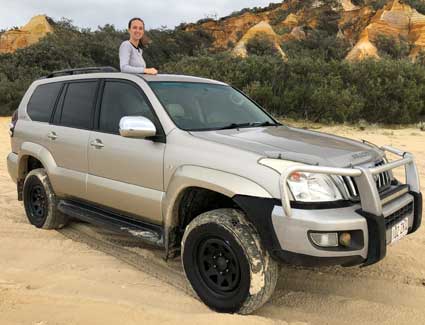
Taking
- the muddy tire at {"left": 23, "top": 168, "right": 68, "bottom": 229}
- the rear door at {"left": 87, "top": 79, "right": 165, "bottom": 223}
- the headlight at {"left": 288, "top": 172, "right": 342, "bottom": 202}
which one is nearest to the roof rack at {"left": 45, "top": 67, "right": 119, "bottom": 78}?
the rear door at {"left": 87, "top": 79, "right": 165, "bottom": 223}

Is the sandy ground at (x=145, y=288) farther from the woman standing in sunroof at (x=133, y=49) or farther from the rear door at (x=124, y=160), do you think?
the woman standing in sunroof at (x=133, y=49)

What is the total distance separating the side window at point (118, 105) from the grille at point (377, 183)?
1792mm

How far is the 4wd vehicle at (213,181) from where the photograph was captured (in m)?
3.20

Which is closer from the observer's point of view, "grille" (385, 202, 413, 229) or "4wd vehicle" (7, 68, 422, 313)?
"4wd vehicle" (7, 68, 422, 313)

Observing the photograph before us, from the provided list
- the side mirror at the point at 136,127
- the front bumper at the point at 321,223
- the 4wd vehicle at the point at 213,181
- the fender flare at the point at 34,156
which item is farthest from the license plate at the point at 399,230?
the fender flare at the point at 34,156

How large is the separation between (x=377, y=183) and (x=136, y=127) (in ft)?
6.05

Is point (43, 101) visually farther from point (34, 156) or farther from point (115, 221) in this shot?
point (115, 221)

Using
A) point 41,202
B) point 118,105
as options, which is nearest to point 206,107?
point 118,105

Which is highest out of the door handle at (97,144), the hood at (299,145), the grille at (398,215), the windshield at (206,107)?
the windshield at (206,107)

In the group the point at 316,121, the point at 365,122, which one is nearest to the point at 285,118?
the point at 316,121

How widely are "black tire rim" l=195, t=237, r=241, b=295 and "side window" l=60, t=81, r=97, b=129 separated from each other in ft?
6.18

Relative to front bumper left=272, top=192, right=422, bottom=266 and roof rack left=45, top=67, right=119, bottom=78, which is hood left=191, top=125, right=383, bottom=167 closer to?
front bumper left=272, top=192, right=422, bottom=266

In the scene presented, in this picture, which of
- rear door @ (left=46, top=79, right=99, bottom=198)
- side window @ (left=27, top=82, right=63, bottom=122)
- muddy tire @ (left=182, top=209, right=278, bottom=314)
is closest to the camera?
muddy tire @ (left=182, top=209, right=278, bottom=314)

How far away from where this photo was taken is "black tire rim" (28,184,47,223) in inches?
216
